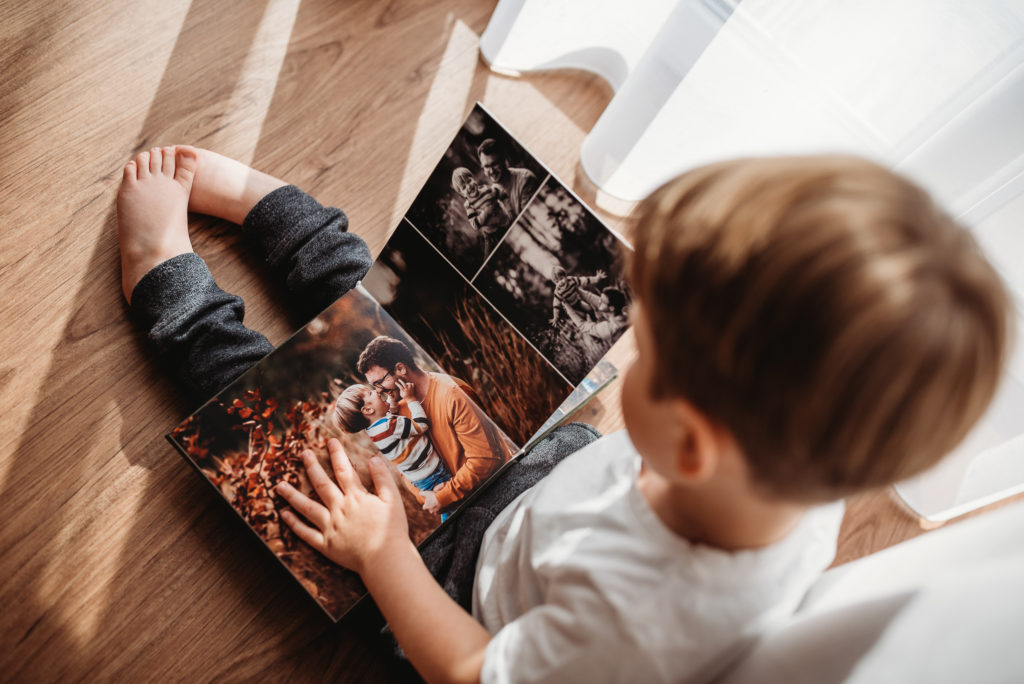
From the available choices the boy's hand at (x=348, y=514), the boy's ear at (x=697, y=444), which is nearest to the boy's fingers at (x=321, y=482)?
the boy's hand at (x=348, y=514)

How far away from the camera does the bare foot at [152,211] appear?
2.06ft

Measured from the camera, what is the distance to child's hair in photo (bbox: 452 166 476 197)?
0.56m

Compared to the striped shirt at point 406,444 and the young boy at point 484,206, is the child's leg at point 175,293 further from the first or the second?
the young boy at point 484,206

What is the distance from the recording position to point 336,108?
0.77 metres

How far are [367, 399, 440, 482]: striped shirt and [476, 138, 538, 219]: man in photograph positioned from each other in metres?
0.22

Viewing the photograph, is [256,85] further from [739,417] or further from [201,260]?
[739,417]

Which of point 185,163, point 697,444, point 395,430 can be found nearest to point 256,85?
point 185,163

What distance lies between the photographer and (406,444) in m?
0.59

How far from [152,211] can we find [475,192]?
34cm

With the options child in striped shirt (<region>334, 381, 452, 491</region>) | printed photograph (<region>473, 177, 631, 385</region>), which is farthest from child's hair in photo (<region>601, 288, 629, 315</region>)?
child in striped shirt (<region>334, 381, 452, 491</region>)

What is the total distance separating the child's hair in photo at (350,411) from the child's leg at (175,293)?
10 cm

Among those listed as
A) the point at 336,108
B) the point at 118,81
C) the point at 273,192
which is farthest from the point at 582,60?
the point at 118,81

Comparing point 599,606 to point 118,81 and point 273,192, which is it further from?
point 118,81

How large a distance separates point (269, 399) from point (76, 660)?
264 mm
